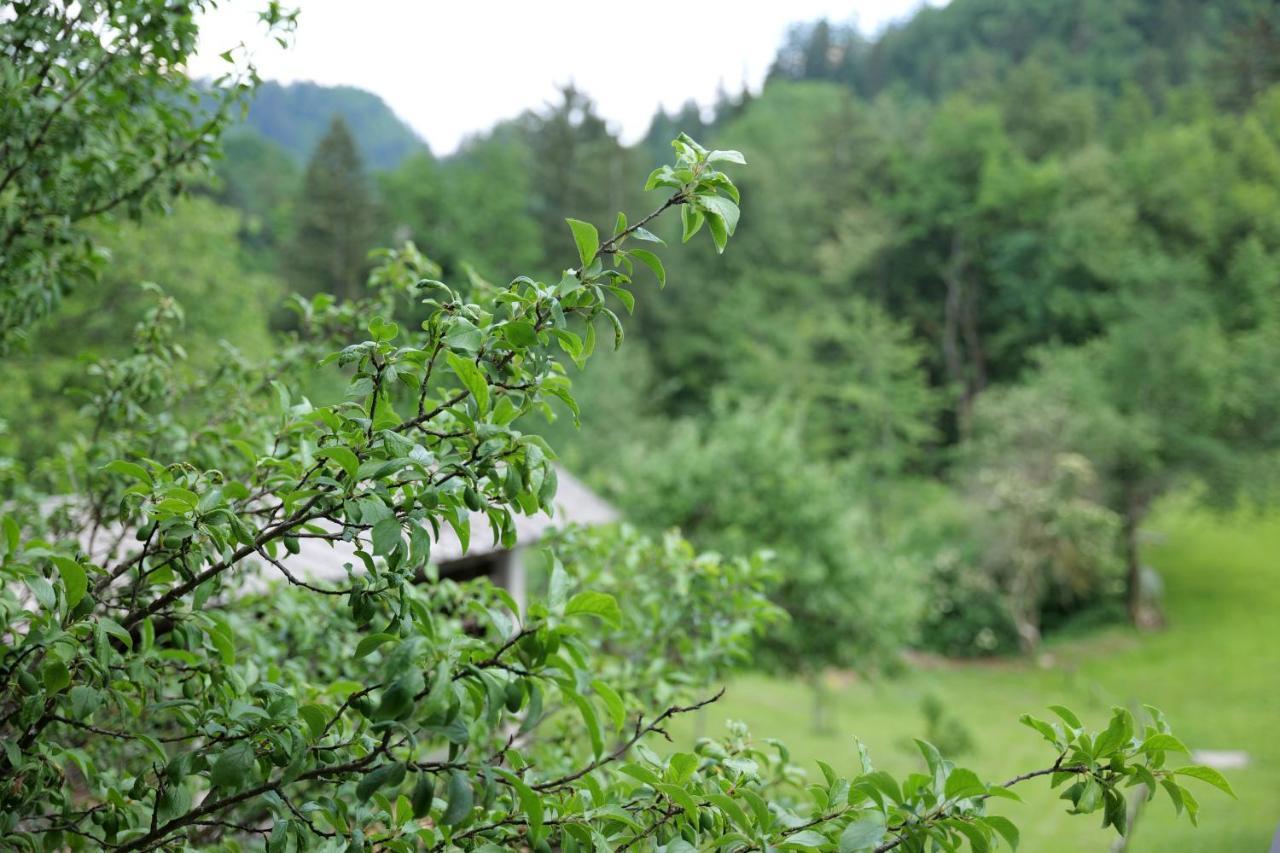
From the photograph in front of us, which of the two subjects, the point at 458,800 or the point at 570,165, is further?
the point at 570,165

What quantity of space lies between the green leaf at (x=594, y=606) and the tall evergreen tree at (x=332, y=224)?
24.0m

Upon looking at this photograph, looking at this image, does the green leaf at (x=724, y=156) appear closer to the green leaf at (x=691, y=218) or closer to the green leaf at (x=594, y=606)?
the green leaf at (x=691, y=218)

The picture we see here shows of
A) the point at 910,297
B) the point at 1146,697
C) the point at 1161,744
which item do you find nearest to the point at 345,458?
the point at 1161,744

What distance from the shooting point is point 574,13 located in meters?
25.0

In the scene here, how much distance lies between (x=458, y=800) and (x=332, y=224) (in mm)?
25667

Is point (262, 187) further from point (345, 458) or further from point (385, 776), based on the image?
point (385, 776)

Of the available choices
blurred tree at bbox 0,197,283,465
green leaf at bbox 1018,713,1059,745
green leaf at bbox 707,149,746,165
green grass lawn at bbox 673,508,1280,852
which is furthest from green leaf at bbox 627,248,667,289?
blurred tree at bbox 0,197,283,465

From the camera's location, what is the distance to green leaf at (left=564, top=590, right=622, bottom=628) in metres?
1.39

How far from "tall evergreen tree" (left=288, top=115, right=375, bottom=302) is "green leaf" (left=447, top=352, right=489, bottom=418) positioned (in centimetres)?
2402

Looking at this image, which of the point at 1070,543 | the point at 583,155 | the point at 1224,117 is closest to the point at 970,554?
the point at 1070,543

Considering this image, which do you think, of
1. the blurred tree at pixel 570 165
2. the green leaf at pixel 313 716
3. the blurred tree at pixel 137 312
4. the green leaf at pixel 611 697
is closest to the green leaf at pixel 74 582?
the green leaf at pixel 313 716

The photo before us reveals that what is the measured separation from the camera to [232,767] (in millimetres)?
A: 1313

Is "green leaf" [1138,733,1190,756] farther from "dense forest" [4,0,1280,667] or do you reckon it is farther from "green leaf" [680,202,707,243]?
"dense forest" [4,0,1280,667]

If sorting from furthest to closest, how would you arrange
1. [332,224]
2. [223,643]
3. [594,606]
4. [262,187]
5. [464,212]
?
[262,187] → [464,212] → [332,224] → [223,643] → [594,606]
